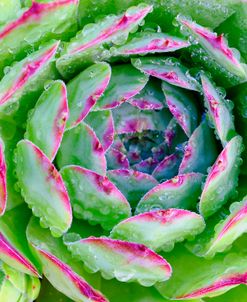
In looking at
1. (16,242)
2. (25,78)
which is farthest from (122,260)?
(25,78)

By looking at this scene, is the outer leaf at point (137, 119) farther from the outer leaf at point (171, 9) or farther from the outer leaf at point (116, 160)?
the outer leaf at point (171, 9)

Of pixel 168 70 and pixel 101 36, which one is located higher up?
pixel 101 36

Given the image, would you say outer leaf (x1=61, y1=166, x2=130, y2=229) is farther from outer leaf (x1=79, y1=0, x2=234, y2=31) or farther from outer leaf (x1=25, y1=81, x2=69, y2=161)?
outer leaf (x1=79, y1=0, x2=234, y2=31)

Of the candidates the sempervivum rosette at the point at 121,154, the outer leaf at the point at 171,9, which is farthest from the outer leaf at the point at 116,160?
the outer leaf at the point at 171,9

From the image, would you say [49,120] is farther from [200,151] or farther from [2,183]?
[200,151]

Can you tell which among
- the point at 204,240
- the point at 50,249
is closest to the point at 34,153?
the point at 50,249

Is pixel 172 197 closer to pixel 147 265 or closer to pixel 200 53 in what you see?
pixel 147 265

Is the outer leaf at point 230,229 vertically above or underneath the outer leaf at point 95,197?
underneath
